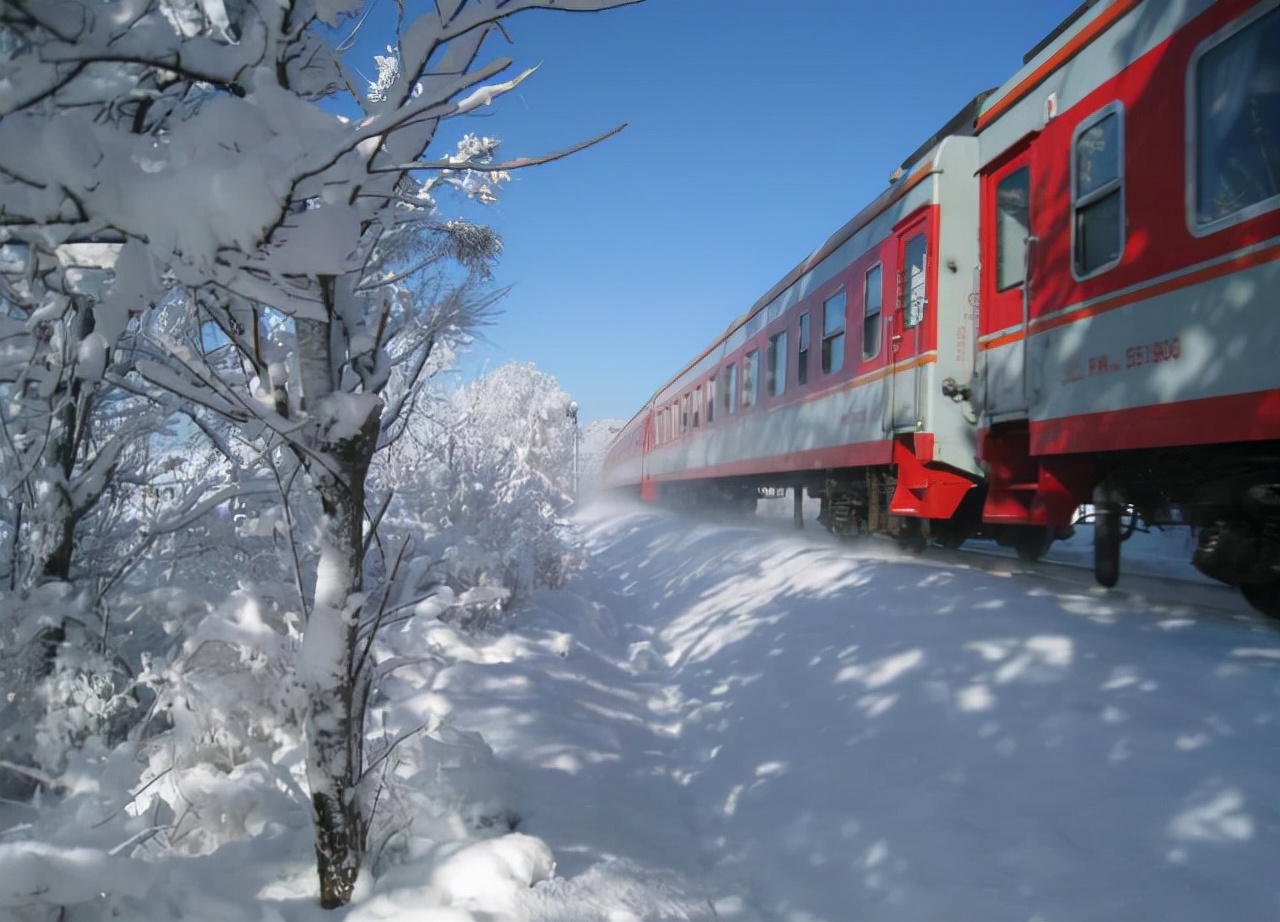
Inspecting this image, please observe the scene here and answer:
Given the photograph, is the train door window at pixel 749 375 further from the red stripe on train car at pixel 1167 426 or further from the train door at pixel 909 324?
the red stripe on train car at pixel 1167 426

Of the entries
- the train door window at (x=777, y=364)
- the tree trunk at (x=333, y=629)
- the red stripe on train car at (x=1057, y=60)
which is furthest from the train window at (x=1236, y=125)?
the train door window at (x=777, y=364)

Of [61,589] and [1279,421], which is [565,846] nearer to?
[61,589]

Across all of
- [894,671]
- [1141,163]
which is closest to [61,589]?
[894,671]

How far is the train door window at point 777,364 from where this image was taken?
10.6 meters

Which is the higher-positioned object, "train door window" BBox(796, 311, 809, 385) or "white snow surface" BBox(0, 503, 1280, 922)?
"train door window" BBox(796, 311, 809, 385)

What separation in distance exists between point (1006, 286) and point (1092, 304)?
1.19 metres

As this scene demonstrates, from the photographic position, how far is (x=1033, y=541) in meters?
6.75

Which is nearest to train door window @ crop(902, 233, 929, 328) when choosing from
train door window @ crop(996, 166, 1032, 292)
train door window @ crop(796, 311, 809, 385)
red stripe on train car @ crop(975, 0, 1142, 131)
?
train door window @ crop(996, 166, 1032, 292)

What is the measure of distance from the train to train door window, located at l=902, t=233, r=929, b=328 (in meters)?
0.03

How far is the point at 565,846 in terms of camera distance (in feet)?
10.6

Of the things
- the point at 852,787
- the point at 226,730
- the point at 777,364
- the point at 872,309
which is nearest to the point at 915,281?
the point at 872,309

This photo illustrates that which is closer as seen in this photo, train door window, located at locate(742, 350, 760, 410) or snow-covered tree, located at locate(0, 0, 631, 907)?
snow-covered tree, located at locate(0, 0, 631, 907)

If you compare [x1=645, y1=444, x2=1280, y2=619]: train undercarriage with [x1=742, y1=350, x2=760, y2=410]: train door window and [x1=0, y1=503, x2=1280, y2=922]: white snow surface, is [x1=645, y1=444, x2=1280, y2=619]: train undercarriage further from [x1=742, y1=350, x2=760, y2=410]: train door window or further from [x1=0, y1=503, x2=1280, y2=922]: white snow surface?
[x1=742, y1=350, x2=760, y2=410]: train door window

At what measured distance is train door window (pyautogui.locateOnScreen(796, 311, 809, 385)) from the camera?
31.8ft
